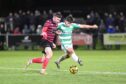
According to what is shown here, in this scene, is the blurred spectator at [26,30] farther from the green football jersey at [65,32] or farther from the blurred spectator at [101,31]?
the green football jersey at [65,32]

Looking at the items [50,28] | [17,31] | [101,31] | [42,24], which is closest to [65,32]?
[50,28]

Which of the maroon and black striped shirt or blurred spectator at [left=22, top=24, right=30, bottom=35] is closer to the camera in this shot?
the maroon and black striped shirt

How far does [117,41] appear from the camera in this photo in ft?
109

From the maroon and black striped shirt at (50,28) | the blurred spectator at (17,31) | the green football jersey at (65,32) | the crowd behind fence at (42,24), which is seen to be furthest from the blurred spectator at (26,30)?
the maroon and black striped shirt at (50,28)

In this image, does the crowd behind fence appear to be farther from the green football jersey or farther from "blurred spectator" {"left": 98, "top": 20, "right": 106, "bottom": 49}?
the green football jersey

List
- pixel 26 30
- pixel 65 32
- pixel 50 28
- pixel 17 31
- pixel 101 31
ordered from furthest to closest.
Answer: pixel 26 30 < pixel 17 31 < pixel 101 31 < pixel 65 32 < pixel 50 28

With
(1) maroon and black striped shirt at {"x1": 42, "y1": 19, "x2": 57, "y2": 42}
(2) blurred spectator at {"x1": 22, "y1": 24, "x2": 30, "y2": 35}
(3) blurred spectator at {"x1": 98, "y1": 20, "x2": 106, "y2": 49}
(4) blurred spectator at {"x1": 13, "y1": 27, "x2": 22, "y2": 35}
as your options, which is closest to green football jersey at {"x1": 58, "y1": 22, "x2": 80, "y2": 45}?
(1) maroon and black striped shirt at {"x1": 42, "y1": 19, "x2": 57, "y2": 42}

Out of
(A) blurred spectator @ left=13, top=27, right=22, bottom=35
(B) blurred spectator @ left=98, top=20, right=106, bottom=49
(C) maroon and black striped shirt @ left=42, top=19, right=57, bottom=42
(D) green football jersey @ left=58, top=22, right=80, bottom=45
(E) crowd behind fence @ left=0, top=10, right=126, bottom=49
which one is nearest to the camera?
(C) maroon and black striped shirt @ left=42, top=19, right=57, bottom=42

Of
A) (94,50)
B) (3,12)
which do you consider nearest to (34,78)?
(94,50)

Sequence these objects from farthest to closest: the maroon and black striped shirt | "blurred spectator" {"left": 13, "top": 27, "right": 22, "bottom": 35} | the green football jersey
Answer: "blurred spectator" {"left": 13, "top": 27, "right": 22, "bottom": 35}, the green football jersey, the maroon and black striped shirt

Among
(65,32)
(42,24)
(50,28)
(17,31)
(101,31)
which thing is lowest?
(17,31)

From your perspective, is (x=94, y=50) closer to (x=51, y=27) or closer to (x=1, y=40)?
(x=1, y=40)

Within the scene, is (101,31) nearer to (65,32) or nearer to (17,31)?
(17,31)

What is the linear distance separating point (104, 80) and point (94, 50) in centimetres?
1904
